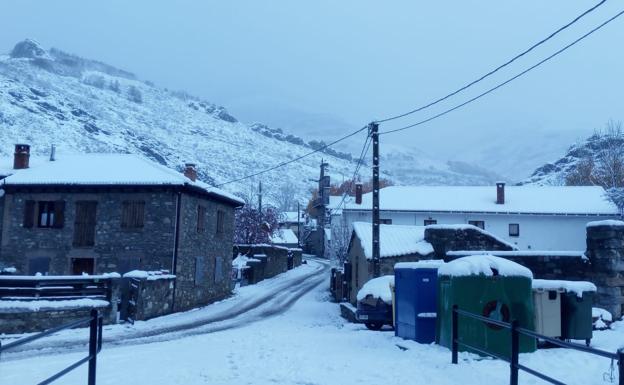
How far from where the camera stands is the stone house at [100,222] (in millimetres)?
23672

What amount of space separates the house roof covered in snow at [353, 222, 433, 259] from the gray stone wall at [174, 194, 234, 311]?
7046 mm

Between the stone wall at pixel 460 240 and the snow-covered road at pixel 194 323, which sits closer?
the snow-covered road at pixel 194 323

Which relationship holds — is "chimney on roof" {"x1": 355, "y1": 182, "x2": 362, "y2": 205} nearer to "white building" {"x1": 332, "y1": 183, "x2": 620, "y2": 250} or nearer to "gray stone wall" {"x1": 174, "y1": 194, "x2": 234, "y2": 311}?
"white building" {"x1": 332, "y1": 183, "x2": 620, "y2": 250}

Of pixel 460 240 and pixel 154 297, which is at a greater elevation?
pixel 460 240

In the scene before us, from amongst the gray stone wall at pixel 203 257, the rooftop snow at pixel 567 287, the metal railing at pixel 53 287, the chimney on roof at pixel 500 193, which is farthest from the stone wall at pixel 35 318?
the chimney on roof at pixel 500 193

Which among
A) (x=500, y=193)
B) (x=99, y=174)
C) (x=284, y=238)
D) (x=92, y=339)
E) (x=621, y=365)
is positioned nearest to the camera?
(x=621, y=365)

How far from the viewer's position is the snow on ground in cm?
842

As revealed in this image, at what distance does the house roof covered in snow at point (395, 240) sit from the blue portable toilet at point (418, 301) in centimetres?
1066

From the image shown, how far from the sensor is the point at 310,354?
1108cm

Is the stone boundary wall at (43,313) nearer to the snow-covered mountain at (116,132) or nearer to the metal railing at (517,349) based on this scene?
the metal railing at (517,349)

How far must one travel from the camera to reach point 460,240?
23031 millimetres

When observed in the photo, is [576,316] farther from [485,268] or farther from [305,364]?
[305,364]

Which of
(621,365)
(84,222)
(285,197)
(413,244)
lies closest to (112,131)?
(285,197)

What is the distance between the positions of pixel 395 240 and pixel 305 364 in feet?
52.7
